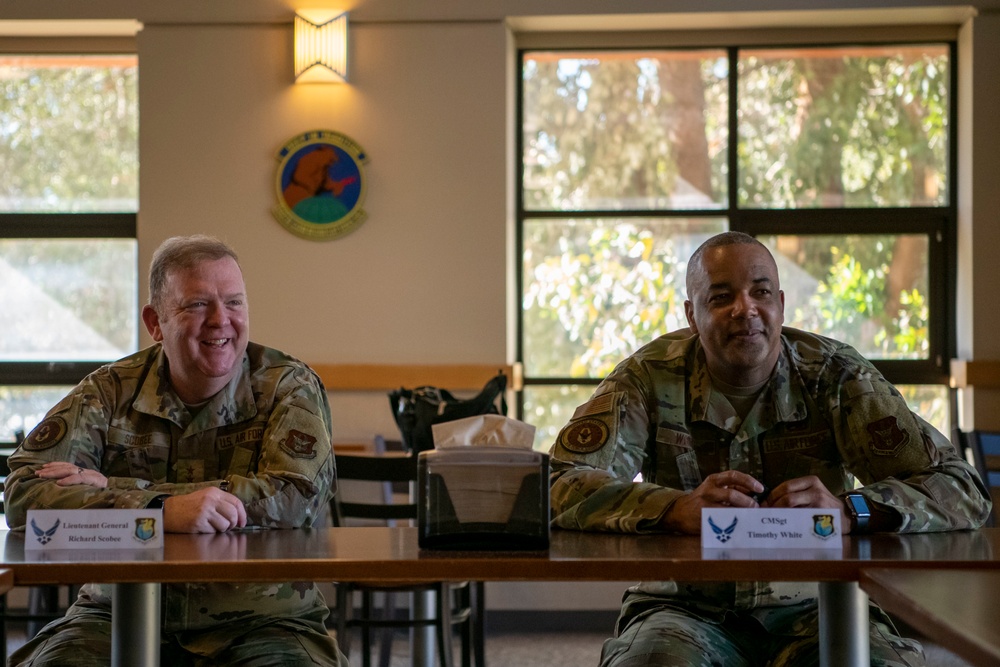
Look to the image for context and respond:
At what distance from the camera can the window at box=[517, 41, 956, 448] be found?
525 cm

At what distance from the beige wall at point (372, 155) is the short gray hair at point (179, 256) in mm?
2744

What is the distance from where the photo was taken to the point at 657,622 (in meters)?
2.00

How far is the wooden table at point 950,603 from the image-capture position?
1070 mm

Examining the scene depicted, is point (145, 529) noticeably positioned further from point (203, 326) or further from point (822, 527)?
point (822, 527)

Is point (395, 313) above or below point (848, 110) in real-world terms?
below

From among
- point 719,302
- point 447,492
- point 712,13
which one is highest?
point 712,13

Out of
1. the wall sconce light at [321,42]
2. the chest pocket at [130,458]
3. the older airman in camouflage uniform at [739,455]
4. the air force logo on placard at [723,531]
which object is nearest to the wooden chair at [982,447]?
the older airman in camouflage uniform at [739,455]

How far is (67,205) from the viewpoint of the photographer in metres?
5.43

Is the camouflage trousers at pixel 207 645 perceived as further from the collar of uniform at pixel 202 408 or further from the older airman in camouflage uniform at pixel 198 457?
the collar of uniform at pixel 202 408

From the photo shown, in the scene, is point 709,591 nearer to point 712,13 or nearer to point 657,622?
point 657,622

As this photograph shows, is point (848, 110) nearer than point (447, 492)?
No

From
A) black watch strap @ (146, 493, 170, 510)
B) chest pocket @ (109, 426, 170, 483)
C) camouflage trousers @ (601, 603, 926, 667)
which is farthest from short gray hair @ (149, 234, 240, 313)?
camouflage trousers @ (601, 603, 926, 667)

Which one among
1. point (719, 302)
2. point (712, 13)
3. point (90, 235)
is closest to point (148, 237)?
point (90, 235)

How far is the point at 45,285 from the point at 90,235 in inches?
13.1
